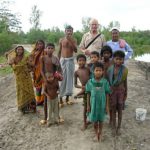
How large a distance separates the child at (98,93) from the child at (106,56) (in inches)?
18.7

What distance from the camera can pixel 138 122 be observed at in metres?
6.75

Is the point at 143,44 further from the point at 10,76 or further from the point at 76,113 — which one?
the point at 76,113

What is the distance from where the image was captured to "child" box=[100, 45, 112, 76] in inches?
235

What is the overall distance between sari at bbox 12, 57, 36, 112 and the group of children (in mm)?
1273

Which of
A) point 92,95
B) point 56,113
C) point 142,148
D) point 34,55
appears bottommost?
point 142,148

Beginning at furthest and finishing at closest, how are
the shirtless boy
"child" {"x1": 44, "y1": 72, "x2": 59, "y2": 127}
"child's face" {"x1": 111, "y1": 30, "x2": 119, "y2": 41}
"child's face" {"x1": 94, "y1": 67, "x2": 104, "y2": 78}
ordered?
1. the shirtless boy
2. "child's face" {"x1": 111, "y1": 30, "x2": 119, "y2": 41}
3. "child" {"x1": 44, "y1": 72, "x2": 59, "y2": 127}
4. "child's face" {"x1": 94, "y1": 67, "x2": 104, "y2": 78}

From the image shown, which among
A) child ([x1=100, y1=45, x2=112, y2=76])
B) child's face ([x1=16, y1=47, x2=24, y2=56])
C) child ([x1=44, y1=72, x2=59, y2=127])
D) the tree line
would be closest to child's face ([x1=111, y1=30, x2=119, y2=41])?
child ([x1=100, y1=45, x2=112, y2=76])

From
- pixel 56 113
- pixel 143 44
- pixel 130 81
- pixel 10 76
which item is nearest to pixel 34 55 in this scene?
pixel 56 113

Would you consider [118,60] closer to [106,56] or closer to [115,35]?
[106,56]

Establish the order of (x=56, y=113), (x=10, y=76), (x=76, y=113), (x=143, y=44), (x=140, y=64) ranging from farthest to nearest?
1. (x=143, y=44)
2. (x=140, y=64)
3. (x=10, y=76)
4. (x=76, y=113)
5. (x=56, y=113)

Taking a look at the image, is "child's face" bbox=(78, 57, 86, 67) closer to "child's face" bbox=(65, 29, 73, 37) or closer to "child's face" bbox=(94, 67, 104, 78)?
"child's face" bbox=(94, 67, 104, 78)

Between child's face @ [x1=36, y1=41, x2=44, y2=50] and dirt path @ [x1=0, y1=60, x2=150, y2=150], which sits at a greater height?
child's face @ [x1=36, y1=41, x2=44, y2=50]

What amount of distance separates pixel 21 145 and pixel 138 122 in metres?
2.27

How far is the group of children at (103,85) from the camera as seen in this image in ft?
18.2
